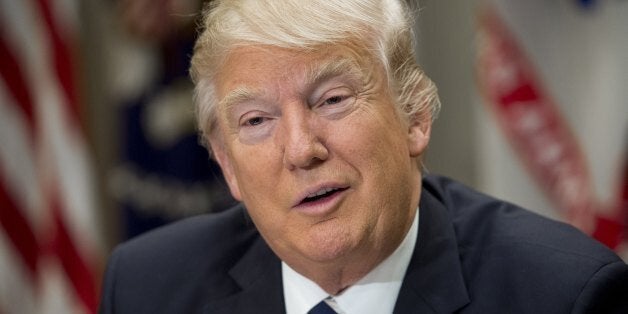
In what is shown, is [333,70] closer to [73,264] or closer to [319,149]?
[319,149]

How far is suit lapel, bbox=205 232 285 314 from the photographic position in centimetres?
216

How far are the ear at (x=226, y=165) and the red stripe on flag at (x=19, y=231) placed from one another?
6.65ft

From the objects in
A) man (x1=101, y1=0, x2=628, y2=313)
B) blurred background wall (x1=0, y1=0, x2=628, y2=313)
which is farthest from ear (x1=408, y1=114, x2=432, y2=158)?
blurred background wall (x1=0, y1=0, x2=628, y2=313)

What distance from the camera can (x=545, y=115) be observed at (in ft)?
12.4

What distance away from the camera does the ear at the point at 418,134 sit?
2.04m

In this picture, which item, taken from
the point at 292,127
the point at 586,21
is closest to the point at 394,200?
the point at 292,127

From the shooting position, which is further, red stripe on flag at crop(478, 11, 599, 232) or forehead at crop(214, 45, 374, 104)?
red stripe on flag at crop(478, 11, 599, 232)

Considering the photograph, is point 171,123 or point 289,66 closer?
point 289,66

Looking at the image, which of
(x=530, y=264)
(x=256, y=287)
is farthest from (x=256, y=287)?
(x=530, y=264)

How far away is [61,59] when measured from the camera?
3.91m

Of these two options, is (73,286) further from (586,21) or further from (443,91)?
(586,21)

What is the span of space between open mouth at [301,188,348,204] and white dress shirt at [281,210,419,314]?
10.2 inches

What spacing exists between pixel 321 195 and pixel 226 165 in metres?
0.36

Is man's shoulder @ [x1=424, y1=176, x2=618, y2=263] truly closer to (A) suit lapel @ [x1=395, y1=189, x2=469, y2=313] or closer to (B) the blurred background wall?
(A) suit lapel @ [x1=395, y1=189, x2=469, y2=313]
